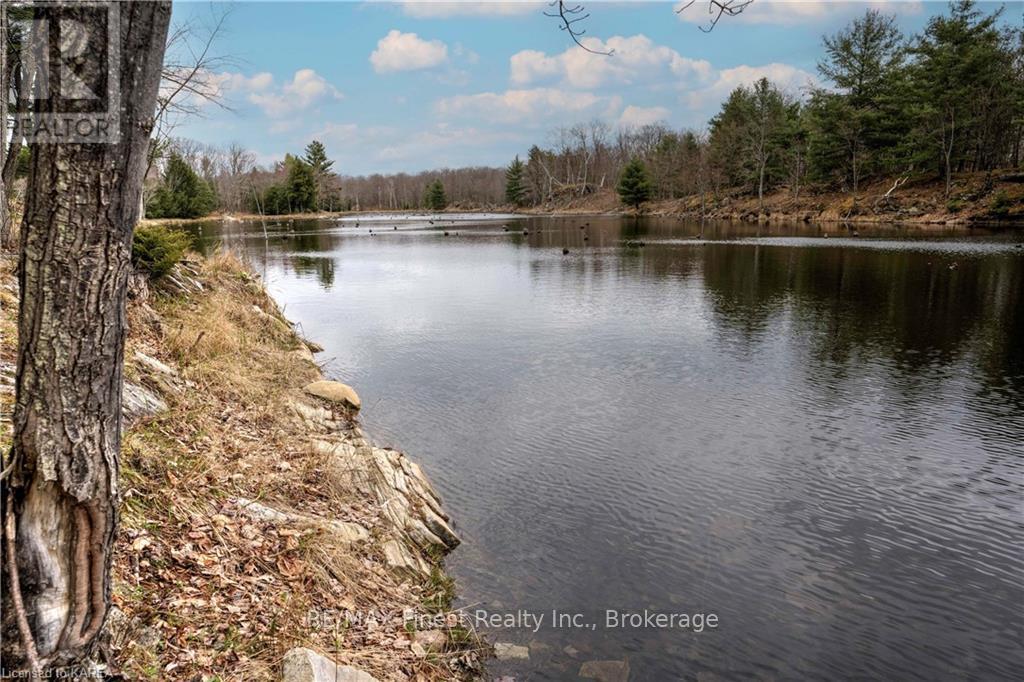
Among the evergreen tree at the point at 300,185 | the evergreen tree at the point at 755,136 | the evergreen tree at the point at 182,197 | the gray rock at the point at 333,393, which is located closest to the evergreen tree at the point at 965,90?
the evergreen tree at the point at 755,136

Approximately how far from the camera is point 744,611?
6391 millimetres

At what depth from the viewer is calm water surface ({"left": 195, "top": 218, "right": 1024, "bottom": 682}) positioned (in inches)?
241

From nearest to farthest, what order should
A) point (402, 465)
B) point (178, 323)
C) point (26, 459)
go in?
point (26, 459)
point (402, 465)
point (178, 323)

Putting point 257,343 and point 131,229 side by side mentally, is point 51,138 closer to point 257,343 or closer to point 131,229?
point 131,229

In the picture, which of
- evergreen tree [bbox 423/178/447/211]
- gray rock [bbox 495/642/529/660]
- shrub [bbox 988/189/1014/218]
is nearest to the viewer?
gray rock [bbox 495/642/529/660]

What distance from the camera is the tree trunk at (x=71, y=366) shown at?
249cm

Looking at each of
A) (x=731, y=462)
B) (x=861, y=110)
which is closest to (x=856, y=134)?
(x=861, y=110)

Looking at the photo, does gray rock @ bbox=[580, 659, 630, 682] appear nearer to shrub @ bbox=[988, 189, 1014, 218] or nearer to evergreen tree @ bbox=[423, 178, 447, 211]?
shrub @ bbox=[988, 189, 1014, 218]

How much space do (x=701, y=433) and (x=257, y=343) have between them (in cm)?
844

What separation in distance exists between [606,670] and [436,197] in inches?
4706

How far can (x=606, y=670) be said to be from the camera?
5570mm

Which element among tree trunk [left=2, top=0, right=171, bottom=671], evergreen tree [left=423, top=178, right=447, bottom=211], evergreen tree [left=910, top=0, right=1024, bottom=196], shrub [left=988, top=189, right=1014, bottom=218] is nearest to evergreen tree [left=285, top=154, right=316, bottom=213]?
evergreen tree [left=423, top=178, right=447, bottom=211]

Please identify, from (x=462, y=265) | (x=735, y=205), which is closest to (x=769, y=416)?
(x=462, y=265)

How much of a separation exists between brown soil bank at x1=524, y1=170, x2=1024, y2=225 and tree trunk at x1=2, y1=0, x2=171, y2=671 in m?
53.1
